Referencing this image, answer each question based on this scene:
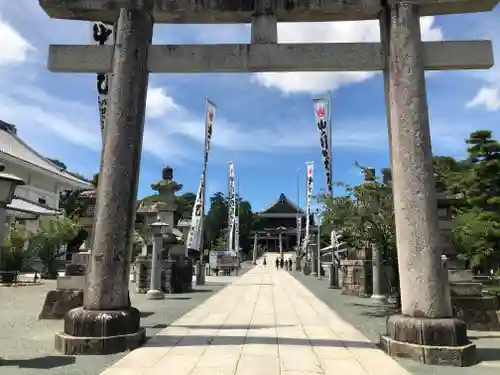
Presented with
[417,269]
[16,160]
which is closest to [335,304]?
[417,269]

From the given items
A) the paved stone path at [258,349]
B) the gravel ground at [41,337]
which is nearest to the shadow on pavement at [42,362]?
the gravel ground at [41,337]

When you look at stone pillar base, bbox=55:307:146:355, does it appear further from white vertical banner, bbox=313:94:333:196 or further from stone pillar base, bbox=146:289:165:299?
white vertical banner, bbox=313:94:333:196

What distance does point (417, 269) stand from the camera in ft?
18.2

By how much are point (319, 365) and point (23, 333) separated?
540 centimetres

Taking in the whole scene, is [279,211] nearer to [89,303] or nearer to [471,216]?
[471,216]

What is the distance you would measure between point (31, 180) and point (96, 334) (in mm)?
35412

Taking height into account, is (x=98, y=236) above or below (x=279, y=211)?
below

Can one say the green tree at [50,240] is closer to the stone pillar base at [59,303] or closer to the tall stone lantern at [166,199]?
the tall stone lantern at [166,199]

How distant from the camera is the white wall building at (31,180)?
3008 cm

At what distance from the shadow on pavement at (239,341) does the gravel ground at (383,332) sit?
0.66m

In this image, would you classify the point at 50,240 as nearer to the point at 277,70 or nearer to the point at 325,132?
the point at 325,132

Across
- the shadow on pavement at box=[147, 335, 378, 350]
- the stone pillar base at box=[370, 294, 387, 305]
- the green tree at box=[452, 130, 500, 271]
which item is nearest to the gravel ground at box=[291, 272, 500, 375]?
the stone pillar base at box=[370, 294, 387, 305]

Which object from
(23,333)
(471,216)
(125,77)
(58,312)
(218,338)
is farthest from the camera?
(471,216)

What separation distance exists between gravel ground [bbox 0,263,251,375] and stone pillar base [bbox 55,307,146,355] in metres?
0.14
